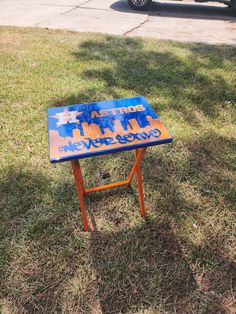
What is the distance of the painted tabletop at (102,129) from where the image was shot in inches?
71.8

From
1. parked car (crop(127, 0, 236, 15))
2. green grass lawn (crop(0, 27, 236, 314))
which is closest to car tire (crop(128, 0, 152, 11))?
parked car (crop(127, 0, 236, 15))

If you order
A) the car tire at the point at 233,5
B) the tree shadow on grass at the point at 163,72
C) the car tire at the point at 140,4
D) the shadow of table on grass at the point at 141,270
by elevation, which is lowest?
the shadow of table on grass at the point at 141,270

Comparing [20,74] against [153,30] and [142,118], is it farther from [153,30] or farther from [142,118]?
[153,30]

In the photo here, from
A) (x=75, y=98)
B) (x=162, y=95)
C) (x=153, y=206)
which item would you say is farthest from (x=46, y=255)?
(x=162, y=95)

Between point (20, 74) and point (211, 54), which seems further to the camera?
point (211, 54)

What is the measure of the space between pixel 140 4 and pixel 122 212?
740 cm

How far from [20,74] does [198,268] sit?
3753 mm

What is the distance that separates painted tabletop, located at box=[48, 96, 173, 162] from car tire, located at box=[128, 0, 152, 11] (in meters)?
6.91

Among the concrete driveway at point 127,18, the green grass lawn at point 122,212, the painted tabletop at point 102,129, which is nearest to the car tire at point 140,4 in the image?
the concrete driveway at point 127,18

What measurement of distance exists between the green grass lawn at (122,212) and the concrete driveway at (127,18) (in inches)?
104

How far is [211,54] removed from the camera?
17.5 feet

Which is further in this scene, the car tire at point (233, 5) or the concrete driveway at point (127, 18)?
the car tire at point (233, 5)

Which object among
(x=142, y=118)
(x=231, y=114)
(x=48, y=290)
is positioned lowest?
(x=48, y=290)

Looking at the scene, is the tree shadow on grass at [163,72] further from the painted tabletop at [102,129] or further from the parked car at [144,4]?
the parked car at [144,4]
